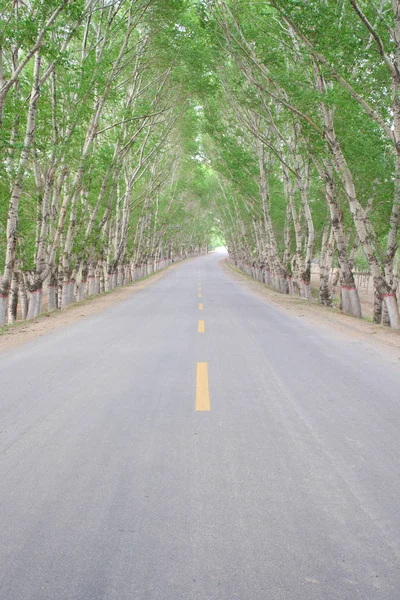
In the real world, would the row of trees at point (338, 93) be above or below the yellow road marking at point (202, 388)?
above

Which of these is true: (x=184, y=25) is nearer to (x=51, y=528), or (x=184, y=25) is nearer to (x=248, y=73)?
(x=248, y=73)

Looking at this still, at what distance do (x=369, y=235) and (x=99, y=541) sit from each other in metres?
12.6

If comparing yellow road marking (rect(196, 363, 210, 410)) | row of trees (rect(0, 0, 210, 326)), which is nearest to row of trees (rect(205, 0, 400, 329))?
row of trees (rect(0, 0, 210, 326))

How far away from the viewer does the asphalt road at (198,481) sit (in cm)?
232

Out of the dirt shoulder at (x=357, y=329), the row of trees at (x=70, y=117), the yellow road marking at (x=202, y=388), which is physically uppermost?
the row of trees at (x=70, y=117)

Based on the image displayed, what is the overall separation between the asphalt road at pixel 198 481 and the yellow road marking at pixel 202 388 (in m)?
0.03

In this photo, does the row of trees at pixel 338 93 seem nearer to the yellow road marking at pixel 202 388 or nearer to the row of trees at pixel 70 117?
the row of trees at pixel 70 117

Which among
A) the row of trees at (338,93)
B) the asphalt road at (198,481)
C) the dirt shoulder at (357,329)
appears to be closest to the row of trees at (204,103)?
the row of trees at (338,93)

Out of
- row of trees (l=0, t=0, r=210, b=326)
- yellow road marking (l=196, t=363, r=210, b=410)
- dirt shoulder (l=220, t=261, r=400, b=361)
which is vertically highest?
row of trees (l=0, t=0, r=210, b=326)

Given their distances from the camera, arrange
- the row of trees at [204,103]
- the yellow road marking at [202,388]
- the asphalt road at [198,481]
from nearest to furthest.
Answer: the asphalt road at [198,481]
the yellow road marking at [202,388]
the row of trees at [204,103]

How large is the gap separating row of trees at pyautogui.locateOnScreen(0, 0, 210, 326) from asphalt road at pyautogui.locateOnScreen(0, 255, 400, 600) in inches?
292

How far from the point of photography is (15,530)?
2660 millimetres

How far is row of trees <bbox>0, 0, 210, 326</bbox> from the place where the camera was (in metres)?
11.5

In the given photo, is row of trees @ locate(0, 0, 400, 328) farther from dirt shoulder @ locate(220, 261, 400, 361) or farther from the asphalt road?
the asphalt road
